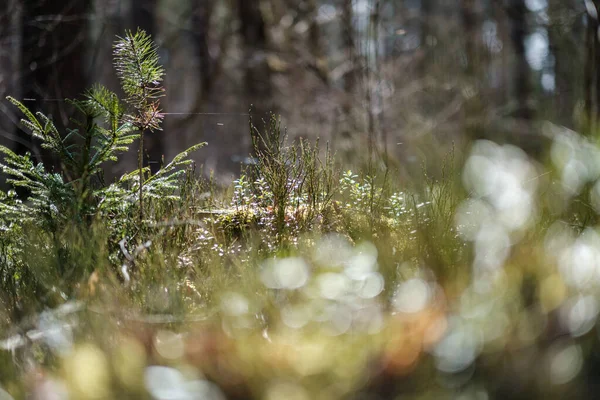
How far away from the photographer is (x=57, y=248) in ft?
7.19

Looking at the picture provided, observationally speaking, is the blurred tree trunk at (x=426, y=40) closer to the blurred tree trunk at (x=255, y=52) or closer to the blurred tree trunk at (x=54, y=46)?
the blurred tree trunk at (x=255, y=52)

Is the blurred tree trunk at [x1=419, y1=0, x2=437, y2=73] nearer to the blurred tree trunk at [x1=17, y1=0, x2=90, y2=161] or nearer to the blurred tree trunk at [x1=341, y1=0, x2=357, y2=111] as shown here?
the blurred tree trunk at [x1=341, y1=0, x2=357, y2=111]

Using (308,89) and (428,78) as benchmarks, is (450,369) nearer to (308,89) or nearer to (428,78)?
(308,89)

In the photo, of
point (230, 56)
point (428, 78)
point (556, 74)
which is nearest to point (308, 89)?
point (230, 56)

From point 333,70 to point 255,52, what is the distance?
2006mm

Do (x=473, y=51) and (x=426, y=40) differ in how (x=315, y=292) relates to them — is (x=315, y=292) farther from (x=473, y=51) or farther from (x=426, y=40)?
(x=426, y=40)

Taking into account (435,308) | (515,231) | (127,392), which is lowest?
(127,392)

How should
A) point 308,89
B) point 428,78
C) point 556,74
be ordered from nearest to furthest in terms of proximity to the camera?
point 556,74 < point 308,89 < point 428,78

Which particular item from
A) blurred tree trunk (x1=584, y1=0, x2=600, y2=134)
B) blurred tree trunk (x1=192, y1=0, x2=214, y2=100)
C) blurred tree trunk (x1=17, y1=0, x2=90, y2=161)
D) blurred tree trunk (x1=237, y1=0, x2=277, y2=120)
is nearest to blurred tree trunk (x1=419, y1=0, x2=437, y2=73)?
blurred tree trunk (x1=237, y1=0, x2=277, y2=120)

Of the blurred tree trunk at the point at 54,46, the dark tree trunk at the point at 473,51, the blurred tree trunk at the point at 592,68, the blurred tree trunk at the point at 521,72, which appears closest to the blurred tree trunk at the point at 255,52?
the dark tree trunk at the point at 473,51

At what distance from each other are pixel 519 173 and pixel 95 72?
5.37m

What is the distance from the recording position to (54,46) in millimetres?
5461

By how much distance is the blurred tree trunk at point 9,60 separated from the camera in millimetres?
5363

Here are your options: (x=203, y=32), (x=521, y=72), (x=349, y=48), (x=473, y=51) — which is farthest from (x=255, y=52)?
(x=521, y=72)
